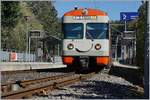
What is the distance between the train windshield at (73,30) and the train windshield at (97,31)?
0.38 metres

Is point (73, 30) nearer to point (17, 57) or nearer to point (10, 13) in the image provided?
point (10, 13)

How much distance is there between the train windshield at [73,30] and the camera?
82.8 ft

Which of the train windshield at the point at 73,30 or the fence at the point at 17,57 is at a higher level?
the train windshield at the point at 73,30

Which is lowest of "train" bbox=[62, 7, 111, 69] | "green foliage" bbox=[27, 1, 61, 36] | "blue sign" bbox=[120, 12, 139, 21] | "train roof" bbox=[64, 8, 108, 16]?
"train" bbox=[62, 7, 111, 69]

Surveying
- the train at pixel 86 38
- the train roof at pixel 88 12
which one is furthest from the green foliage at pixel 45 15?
the train at pixel 86 38

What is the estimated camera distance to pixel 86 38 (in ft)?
82.9

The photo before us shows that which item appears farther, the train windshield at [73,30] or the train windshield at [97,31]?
the train windshield at [73,30]

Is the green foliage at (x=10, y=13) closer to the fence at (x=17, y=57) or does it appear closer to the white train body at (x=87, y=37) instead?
the fence at (x=17, y=57)

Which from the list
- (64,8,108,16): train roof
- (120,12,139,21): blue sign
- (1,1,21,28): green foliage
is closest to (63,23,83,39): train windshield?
(64,8,108,16): train roof

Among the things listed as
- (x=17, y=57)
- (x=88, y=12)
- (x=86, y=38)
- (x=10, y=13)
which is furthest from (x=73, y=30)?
(x=17, y=57)

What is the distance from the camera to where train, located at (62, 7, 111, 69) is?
25047 millimetres

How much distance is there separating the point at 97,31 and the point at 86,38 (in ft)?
2.26

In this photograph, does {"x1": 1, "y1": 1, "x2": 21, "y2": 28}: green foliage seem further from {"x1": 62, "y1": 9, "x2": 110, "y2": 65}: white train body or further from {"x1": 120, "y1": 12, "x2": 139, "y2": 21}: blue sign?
{"x1": 62, "y1": 9, "x2": 110, "y2": 65}: white train body

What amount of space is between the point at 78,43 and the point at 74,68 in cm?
205
